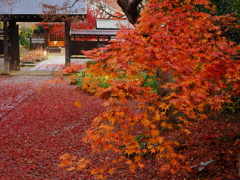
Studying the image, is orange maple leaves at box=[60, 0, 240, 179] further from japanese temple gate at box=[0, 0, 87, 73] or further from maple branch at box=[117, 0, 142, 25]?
japanese temple gate at box=[0, 0, 87, 73]

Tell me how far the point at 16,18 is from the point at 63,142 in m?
12.3

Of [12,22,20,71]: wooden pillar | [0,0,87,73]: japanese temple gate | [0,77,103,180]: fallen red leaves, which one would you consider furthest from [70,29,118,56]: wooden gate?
[0,77,103,180]: fallen red leaves

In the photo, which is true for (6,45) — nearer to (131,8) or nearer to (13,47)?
(13,47)

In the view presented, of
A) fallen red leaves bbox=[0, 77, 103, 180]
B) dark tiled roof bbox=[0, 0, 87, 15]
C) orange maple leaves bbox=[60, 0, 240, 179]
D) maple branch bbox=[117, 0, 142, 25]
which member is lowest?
fallen red leaves bbox=[0, 77, 103, 180]

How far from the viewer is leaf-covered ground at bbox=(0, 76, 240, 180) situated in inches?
197

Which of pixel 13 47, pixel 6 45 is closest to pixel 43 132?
pixel 6 45

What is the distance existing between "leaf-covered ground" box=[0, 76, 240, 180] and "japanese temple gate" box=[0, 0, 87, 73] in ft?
22.8

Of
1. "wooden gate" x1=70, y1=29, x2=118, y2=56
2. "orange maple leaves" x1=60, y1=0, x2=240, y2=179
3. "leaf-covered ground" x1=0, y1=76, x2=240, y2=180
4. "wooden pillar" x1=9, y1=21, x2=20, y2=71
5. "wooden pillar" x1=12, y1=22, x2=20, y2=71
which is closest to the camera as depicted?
"leaf-covered ground" x1=0, y1=76, x2=240, y2=180

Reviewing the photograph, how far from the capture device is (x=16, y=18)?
17.2 m

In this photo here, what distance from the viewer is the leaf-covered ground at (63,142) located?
5016 millimetres

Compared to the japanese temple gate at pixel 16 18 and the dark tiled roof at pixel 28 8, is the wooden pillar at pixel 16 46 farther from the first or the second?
the dark tiled roof at pixel 28 8

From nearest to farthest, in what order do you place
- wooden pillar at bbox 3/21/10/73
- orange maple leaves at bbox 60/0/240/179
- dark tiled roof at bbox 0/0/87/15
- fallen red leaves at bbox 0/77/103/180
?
orange maple leaves at bbox 60/0/240/179 → fallen red leaves at bbox 0/77/103/180 → dark tiled roof at bbox 0/0/87/15 → wooden pillar at bbox 3/21/10/73

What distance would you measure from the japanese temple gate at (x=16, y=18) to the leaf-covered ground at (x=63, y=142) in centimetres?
696

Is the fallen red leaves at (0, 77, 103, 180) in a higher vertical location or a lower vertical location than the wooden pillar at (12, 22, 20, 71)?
lower
